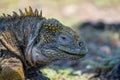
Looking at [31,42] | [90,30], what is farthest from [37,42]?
[90,30]

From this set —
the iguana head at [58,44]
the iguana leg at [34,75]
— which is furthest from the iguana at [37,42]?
the iguana leg at [34,75]

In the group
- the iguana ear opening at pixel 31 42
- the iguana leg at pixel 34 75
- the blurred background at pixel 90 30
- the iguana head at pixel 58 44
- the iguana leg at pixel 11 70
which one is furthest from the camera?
the blurred background at pixel 90 30

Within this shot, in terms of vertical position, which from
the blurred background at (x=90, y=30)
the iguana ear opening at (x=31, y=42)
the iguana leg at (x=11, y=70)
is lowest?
the iguana leg at (x=11, y=70)

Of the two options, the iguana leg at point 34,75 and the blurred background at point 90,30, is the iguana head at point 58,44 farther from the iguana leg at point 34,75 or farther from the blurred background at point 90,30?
the blurred background at point 90,30

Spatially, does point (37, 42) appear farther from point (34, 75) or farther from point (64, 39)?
point (34, 75)

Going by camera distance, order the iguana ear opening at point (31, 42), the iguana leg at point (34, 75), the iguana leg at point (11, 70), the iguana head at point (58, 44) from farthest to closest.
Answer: the iguana leg at point (34, 75) < the iguana ear opening at point (31, 42) < the iguana head at point (58, 44) < the iguana leg at point (11, 70)

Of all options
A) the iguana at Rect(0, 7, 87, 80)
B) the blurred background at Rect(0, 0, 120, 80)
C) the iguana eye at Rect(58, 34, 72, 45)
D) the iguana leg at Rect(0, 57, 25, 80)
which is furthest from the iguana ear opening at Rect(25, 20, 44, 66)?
the blurred background at Rect(0, 0, 120, 80)

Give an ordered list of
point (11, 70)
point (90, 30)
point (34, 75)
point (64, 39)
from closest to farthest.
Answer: point (11, 70)
point (64, 39)
point (34, 75)
point (90, 30)

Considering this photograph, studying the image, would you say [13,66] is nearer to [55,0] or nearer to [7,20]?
[7,20]
